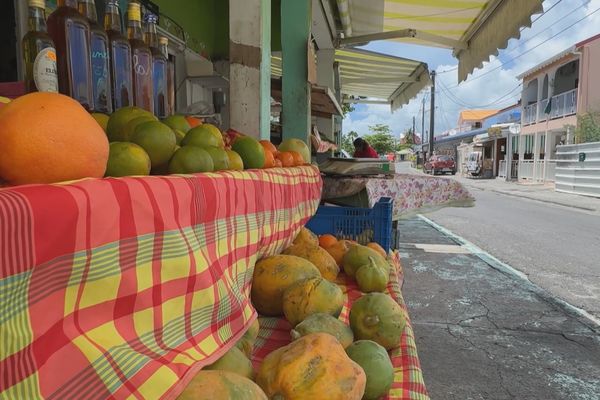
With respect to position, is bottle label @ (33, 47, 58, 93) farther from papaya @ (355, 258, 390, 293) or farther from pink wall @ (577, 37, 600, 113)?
pink wall @ (577, 37, 600, 113)

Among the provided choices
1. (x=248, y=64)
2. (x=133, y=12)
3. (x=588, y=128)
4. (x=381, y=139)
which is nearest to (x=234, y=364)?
(x=133, y=12)

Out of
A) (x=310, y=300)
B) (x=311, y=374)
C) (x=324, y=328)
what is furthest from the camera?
(x=310, y=300)

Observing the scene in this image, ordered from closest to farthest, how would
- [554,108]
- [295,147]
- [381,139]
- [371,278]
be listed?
[371,278]
[295,147]
[554,108]
[381,139]

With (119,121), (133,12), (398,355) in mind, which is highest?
(133,12)

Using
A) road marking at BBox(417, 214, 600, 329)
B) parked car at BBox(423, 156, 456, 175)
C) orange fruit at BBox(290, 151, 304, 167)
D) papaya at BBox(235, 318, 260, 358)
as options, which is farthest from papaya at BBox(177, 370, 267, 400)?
parked car at BBox(423, 156, 456, 175)

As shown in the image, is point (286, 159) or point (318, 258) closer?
point (318, 258)

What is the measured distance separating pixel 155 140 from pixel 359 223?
1737mm

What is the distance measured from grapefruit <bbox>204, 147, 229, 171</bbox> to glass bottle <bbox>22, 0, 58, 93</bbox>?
1.38ft

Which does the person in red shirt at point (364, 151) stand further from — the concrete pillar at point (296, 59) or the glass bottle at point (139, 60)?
the glass bottle at point (139, 60)

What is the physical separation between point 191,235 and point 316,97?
151 inches

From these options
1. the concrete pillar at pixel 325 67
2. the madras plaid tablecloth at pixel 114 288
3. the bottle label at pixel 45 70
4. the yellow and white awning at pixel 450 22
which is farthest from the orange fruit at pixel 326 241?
the concrete pillar at pixel 325 67

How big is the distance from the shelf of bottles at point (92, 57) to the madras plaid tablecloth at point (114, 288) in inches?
18.4

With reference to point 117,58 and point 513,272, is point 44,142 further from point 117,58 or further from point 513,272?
point 513,272

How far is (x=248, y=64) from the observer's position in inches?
99.7
